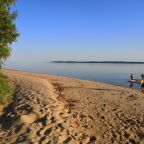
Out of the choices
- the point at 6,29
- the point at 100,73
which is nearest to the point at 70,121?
the point at 6,29

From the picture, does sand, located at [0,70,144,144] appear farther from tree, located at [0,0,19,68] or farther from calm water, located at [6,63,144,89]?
calm water, located at [6,63,144,89]

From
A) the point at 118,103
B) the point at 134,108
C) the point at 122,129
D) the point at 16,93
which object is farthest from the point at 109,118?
the point at 16,93

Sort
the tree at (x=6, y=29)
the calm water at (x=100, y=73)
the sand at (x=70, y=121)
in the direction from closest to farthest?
the sand at (x=70, y=121) < the tree at (x=6, y=29) < the calm water at (x=100, y=73)

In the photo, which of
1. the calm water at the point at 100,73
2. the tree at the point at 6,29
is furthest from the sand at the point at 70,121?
the calm water at the point at 100,73

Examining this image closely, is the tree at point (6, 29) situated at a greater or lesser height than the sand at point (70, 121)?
greater

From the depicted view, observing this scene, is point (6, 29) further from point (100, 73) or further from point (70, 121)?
point (100, 73)

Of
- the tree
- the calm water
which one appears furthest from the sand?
the calm water

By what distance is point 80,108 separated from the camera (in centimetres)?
1781

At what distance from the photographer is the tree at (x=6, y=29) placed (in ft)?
78.4

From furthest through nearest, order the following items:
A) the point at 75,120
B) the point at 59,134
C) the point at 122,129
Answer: the point at 75,120 < the point at 122,129 < the point at 59,134

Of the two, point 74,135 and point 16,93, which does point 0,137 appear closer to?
point 74,135

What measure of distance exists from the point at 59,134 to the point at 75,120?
8.30 ft

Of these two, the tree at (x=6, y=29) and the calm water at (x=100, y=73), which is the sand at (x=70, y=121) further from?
the calm water at (x=100, y=73)

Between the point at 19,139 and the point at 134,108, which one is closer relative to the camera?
the point at 19,139
